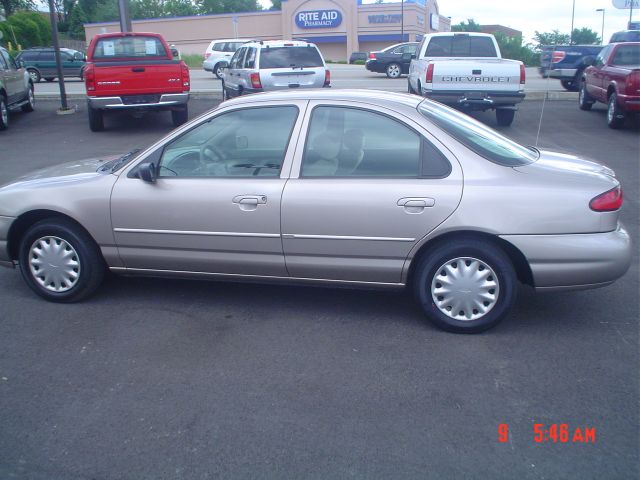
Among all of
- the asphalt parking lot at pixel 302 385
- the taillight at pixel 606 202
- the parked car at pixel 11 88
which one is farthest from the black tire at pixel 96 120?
the taillight at pixel 606 202

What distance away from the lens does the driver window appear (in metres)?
4.86

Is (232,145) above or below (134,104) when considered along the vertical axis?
above

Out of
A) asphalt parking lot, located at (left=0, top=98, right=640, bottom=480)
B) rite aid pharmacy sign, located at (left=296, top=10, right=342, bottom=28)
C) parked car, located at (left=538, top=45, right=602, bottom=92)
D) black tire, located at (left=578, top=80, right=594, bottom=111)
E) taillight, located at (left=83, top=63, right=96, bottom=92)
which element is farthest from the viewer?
rite aid pharmacy sign, located at (left=296, top=10, right=342, bottom=28)

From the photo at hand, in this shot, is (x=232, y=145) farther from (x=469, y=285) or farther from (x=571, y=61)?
(x=571, y=61)

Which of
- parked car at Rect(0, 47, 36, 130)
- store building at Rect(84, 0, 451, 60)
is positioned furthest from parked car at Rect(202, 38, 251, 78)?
store building at Rect(84, 0, 451, 60)

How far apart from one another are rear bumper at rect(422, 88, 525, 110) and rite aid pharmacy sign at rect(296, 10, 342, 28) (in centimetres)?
5129

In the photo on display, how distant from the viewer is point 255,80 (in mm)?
14500

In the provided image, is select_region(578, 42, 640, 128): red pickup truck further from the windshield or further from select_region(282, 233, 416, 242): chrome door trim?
select_region(282, 233, 416, 242): chrome door trim

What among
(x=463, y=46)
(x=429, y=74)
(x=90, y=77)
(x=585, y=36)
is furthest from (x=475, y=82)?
(x=585, y=36)

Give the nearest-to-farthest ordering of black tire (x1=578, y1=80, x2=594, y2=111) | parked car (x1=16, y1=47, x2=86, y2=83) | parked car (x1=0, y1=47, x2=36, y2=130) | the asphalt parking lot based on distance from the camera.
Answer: the asphalt parking lot, parked car (x1=0, y1=47, x2=36, y2=130), black tire (x1=578, y1=80, x2=594, y2=111), parked car (x1=16, y1=47, x2=86, y2=83)

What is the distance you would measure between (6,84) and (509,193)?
13.8m

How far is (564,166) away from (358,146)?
4.86 ft

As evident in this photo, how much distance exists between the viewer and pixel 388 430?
3480 millimetres

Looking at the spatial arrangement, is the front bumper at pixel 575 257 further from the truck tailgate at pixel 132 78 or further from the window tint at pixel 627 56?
the window tint at pixel 627 56
